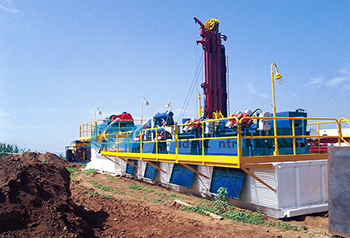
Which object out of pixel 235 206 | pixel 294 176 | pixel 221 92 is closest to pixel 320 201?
pixel 294 176

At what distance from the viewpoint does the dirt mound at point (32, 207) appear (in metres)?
5.48

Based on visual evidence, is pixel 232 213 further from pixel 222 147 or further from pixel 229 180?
pixel 222 147

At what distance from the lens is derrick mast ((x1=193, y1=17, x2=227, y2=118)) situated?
17906 millimetres

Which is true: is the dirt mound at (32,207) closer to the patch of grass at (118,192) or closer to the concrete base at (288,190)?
the concrete base at (288,190)

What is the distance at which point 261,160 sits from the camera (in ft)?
24.7

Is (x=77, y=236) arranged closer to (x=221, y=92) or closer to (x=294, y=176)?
(x=294, y=176)

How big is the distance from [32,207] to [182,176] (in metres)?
6.09

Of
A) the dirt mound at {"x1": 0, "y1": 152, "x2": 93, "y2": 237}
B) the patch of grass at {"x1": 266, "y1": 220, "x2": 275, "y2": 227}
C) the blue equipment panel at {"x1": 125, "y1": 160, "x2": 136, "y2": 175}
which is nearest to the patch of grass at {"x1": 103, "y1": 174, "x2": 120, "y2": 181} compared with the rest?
the blue equipment panel at {"x1": 125, "y1": 160, "x2": 136, "y2": 175}

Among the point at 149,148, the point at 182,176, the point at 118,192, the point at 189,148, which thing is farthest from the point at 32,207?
the point at 149,148

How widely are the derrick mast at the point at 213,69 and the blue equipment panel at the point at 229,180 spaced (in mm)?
8398

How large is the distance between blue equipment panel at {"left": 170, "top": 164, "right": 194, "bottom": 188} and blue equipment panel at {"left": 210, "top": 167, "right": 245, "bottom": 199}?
1326 mm

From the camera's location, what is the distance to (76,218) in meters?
6.22

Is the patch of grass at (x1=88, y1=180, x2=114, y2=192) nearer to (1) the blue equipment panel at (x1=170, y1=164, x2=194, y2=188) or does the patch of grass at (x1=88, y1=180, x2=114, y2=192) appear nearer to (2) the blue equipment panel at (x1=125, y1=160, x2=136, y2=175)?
(2) the blue equipment panel at (x1=125, y1=160, x2=136, y2=175)

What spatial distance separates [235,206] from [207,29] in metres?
12.5
